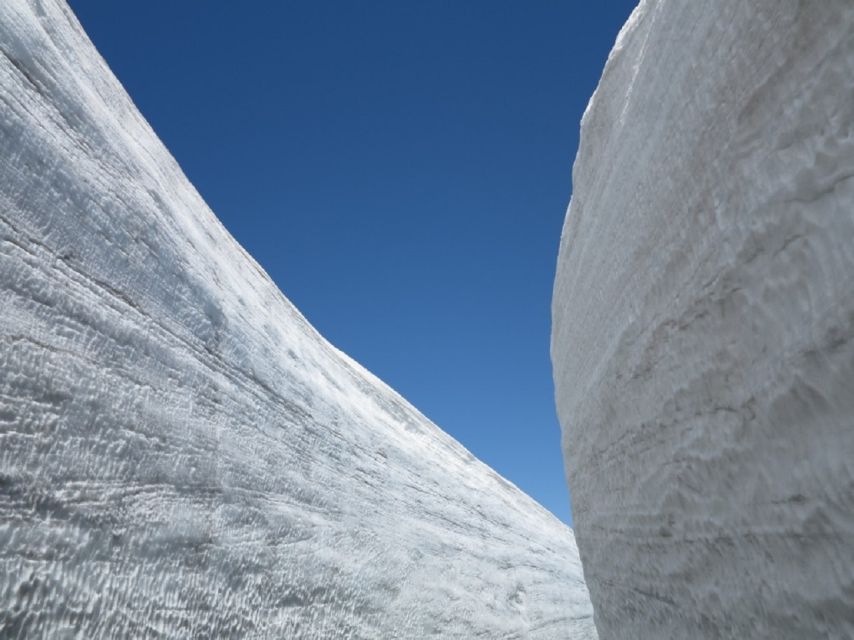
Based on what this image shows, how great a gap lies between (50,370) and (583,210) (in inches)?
49.6

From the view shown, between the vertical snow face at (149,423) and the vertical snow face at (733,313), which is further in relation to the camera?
the vertical snow face at (149,423)

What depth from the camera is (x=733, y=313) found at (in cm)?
82

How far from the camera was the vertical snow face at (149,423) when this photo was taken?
105 centimetres

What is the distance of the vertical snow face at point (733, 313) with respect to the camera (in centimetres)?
64

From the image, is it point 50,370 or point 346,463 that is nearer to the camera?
point 50,370

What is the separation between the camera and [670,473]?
1.09 metres

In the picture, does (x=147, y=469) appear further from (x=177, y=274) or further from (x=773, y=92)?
(x=773, y=92)

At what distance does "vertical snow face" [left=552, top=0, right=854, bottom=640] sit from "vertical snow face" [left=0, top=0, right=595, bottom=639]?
800 millimetres

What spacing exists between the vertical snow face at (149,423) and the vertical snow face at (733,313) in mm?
800

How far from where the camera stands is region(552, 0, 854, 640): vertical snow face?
64 centimetres

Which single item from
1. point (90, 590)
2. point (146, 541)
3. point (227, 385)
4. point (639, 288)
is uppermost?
point (227, 385)

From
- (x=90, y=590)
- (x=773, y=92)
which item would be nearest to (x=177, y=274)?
(x=90, y=590)

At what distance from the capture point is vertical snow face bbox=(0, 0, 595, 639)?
41.3 inches

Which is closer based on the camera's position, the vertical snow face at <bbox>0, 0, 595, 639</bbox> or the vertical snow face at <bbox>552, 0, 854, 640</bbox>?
the vertical snow face at <bbox>552, 0, 854, 640</bbox>
